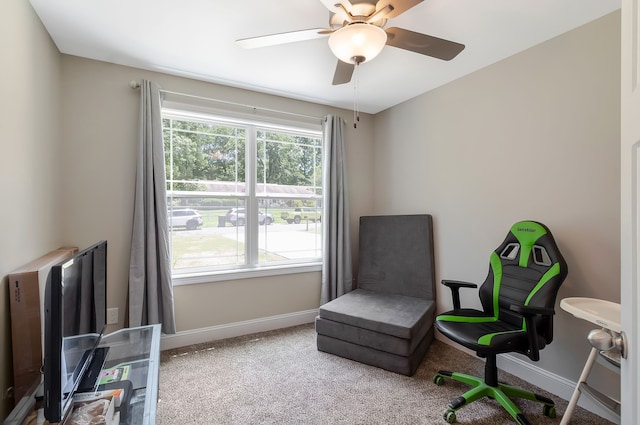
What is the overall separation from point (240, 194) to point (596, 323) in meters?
2.79

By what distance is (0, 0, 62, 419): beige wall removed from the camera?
1.44m

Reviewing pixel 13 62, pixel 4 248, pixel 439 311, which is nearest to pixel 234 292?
pixel 4 248

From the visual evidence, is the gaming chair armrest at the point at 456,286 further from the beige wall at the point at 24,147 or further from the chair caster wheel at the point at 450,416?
the beige wall at the point at 24,147

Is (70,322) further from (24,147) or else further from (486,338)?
(486,338)

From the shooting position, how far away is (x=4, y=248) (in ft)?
4.68

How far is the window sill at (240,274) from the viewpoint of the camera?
275cm

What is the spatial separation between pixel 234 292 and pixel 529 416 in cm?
248

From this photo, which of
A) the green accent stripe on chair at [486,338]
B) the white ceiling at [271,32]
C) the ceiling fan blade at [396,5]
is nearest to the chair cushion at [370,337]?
the green accent stripe on chair at [486,338]

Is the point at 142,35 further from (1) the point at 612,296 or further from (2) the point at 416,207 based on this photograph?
(1) the point at 612,296

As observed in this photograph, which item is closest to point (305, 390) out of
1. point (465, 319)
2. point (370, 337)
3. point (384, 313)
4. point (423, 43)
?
point (370, 337)

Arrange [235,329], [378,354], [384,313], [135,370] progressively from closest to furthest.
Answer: [135,370]
[378,354]
[384,313]
[235,329]

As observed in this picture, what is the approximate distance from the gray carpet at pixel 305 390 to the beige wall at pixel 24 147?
101cm

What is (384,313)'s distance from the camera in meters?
2.49

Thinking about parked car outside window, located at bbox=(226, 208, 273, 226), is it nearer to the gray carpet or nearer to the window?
the window
